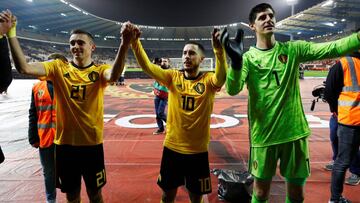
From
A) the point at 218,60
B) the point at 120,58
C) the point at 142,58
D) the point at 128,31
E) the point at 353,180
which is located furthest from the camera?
the point at 353,180

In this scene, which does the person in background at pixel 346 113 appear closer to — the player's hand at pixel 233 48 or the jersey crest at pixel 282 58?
the jersey crest at pixel 282 58

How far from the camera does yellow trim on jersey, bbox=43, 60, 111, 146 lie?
2.70 meters

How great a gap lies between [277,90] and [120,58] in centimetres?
142

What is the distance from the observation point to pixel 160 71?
9.53ft

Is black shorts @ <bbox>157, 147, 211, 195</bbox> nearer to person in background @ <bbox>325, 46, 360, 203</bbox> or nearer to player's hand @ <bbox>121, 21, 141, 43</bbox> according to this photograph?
player's hand @ <bbox>121, 21, 141, 43</bbox>

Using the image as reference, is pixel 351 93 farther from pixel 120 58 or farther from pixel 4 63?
pixel 4 63

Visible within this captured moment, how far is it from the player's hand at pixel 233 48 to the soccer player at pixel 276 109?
273mm

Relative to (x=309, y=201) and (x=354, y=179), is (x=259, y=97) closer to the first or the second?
(x=309, y=201)

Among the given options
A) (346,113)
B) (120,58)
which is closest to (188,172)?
(120,58)

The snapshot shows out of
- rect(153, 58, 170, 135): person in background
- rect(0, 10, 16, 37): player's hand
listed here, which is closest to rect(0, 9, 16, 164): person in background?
rect(0, 10, 16, 37): player's hand

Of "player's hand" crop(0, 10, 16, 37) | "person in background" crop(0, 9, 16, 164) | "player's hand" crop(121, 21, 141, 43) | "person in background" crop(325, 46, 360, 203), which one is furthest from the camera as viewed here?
"person in background" crop(325, 46, 360, 203)

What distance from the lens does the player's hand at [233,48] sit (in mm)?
2168

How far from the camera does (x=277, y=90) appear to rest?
247 centimetres

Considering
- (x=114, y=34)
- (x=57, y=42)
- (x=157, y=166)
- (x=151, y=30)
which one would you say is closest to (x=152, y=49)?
(x=151, y=30)
